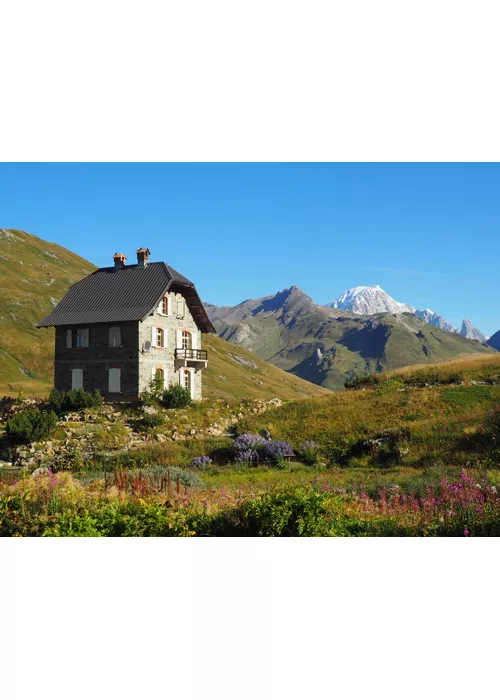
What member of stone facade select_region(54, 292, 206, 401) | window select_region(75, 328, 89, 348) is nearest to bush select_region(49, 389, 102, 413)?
stone facade select_region(54, 292, 206, 401)

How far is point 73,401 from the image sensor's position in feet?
116

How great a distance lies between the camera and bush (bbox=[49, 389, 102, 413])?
3541 centimetres

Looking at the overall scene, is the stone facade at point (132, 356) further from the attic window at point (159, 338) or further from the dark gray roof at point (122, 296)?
the dark gray roof at point (122, 296)

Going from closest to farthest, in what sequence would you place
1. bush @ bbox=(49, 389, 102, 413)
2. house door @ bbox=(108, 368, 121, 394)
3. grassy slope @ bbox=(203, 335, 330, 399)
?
bush @ bbox=(49, 389, 102, 413) → house door @ bbox=(108, 368, 121, 394) → grassy slope @ bbox=(203, 335, 330, 399)

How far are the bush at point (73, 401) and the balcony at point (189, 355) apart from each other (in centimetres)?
670

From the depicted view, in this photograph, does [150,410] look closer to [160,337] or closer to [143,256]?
[160,337]

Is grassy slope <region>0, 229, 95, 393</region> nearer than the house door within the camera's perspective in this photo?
No

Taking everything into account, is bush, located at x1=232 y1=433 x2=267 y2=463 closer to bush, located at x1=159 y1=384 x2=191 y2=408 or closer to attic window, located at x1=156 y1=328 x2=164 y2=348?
bush, located at x1=159 y1=384 x2=191 y2=408

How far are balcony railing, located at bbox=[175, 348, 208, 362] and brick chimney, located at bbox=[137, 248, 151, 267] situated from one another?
7.00m
